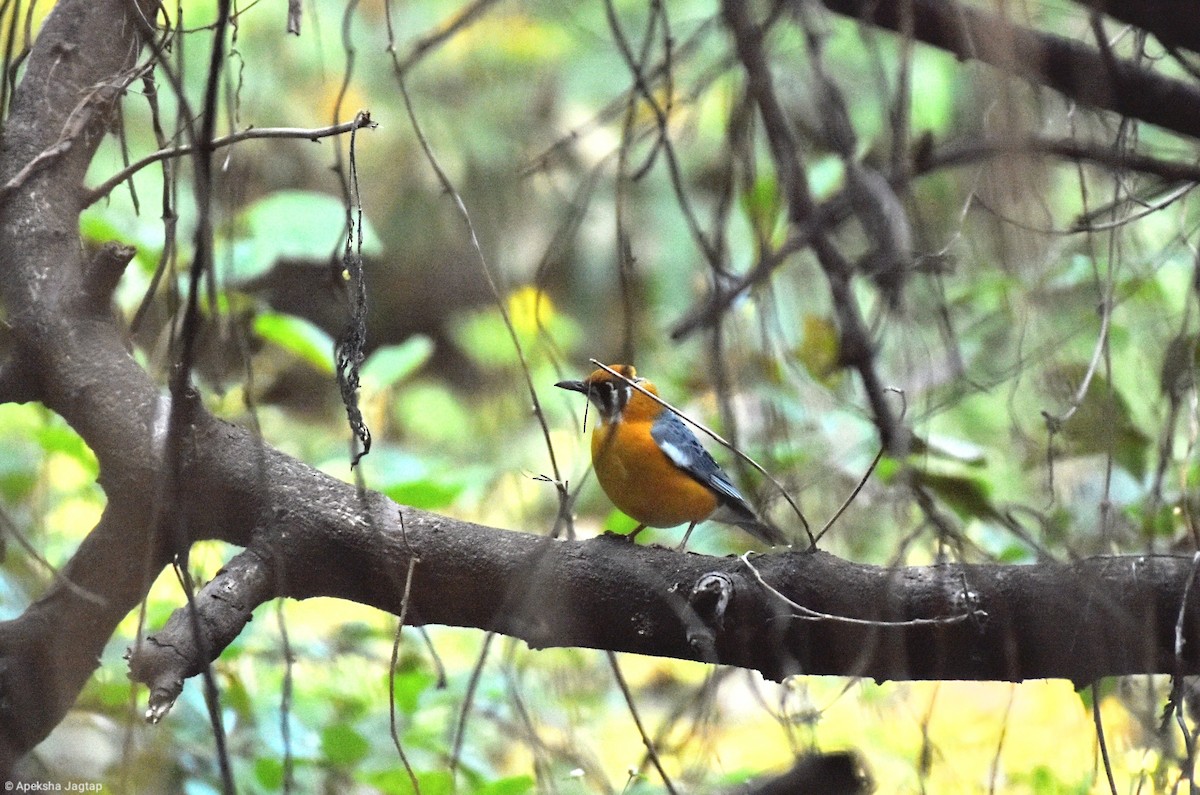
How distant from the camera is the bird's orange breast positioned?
11.5 feet

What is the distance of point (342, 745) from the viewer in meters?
2.58

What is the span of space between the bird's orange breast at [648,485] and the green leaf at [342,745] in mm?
1220

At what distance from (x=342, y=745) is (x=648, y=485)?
1350 mm

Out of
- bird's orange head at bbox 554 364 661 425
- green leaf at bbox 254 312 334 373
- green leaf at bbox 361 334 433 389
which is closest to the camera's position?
green leaf at bbox 254 312 334 373

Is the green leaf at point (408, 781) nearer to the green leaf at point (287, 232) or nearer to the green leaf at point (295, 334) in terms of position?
the green leaf at point (295, 334)

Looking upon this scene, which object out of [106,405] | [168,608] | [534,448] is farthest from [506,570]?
[534,448]

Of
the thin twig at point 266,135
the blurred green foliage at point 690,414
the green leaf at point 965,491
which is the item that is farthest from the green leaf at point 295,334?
the green leaf at point 965,491

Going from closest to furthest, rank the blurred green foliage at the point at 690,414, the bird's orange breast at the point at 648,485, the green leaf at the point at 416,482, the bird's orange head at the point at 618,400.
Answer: the blurred green foliage at the point at 690,414 < the green leaf at the point at 416,482 < the bird's orange breast at the point at 648,485 < the bird's orange head at the point at 618,400

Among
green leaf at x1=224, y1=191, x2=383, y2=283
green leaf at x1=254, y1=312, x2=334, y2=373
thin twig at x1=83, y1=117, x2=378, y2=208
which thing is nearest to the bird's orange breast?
green leaf at x1=254, y1=312, x2=334, y2=373

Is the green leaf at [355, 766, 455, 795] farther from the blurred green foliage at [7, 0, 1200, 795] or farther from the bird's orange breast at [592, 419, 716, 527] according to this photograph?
the bird's orange breast at [592, 419, 716, 527]

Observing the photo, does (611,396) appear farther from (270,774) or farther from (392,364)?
(270,774)

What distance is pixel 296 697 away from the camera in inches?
125

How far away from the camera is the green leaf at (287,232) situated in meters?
3.01

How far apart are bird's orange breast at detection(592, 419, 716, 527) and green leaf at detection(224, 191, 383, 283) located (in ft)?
3.61
